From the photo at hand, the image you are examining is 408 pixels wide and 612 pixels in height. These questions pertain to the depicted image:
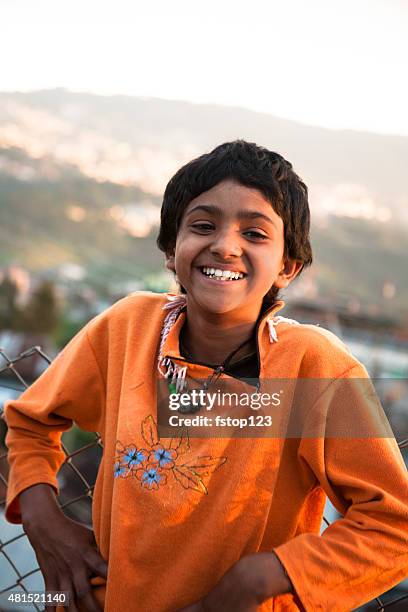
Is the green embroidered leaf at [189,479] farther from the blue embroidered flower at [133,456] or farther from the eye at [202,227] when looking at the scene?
the eye at [202,227]

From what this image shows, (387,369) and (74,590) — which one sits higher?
(74,590)

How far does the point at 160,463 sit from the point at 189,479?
0.19 feet

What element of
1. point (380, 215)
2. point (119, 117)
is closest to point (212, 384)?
point (380, 215)

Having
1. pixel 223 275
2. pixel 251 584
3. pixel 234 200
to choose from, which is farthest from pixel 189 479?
pixel 234 200

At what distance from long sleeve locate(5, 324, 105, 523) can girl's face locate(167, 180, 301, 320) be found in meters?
0.25

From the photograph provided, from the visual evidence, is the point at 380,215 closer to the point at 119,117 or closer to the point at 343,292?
the point at 343,292

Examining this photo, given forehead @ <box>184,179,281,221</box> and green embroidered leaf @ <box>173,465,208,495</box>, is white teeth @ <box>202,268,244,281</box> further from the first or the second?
green embroidered leaf @ <box>173,465,208,495</box>

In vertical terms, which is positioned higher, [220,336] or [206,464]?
[220,336]

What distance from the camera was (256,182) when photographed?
3.34 feet

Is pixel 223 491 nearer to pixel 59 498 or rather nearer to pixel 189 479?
pixel 189 479

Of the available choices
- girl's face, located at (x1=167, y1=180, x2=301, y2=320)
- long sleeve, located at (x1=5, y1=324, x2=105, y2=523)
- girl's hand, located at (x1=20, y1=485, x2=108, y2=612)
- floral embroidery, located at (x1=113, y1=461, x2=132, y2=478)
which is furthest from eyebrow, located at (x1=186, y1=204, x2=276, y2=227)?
girl's hand, located at (x1=20, y1=485, x2=108, y2=612)

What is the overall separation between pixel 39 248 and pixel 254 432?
54.8 metres

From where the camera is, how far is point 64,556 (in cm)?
108

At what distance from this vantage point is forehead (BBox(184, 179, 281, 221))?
3.29 ft
